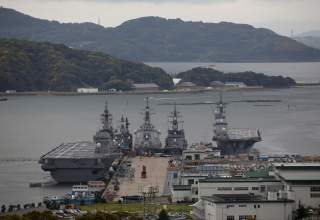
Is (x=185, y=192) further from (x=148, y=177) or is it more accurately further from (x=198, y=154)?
(x=198, y=154)

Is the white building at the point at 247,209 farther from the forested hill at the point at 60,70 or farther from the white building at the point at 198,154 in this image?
the forested hill at the point at 60,70

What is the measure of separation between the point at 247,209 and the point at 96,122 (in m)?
20.0

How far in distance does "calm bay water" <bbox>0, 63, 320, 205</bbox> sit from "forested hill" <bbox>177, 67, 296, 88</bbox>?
6.45 metres

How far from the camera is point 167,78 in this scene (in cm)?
5912

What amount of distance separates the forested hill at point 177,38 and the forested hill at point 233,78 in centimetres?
3603

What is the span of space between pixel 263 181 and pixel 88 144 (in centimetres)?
887

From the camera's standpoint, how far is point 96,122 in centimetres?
3538

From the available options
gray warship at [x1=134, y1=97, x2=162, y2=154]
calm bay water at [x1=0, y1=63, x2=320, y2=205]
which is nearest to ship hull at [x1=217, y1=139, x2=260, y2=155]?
calm bay water at [x1=0, y1=63, x2=320, y2=205]

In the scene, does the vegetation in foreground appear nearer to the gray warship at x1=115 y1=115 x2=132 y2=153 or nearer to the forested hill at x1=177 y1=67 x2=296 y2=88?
the gray warship at x1=115 y1=115 x2=132 y2=153

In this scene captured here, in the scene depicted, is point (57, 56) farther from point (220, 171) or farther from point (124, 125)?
point (220, 171)

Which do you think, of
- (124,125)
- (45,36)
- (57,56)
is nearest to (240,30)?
(45,36)

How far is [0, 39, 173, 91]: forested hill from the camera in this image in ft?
186

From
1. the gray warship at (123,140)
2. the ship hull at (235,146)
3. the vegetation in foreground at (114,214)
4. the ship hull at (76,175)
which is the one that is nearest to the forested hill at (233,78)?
the ship hull at (235,146)

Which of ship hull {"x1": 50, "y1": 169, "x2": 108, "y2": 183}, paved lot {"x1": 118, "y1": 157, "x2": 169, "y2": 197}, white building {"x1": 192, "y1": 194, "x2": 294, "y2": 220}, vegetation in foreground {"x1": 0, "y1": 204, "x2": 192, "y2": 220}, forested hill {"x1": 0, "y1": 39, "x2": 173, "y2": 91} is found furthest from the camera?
forested hill {"x1": 0, "y1": 39, "x2": 173, "y2": 91}
